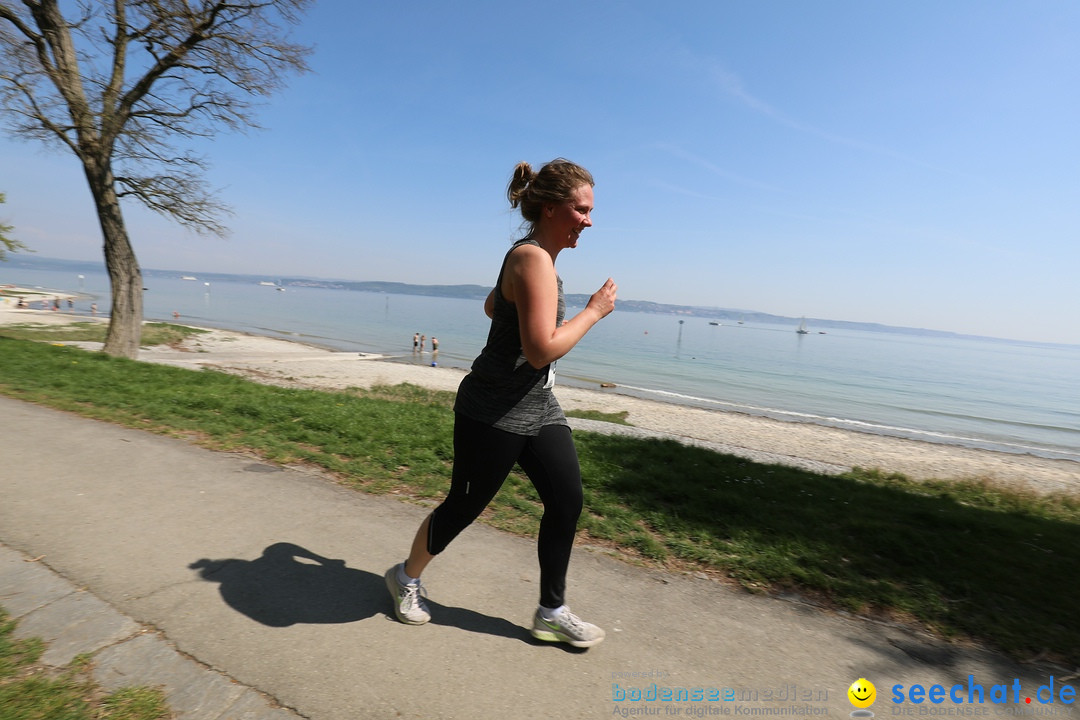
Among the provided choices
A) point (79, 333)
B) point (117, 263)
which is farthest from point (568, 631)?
point (79, 333)

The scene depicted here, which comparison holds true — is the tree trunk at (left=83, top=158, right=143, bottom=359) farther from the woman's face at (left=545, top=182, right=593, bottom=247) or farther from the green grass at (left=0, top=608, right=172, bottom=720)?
the woman's face at (left=545, top=182, right=593, bottom=247)

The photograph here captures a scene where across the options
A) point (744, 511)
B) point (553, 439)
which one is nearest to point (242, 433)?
point (553, 439)

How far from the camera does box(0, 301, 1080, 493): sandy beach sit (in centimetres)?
1225

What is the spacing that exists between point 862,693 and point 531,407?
5.66ft

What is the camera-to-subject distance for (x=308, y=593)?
2.73 metres

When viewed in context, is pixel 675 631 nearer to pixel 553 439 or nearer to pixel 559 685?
pixel 559 685

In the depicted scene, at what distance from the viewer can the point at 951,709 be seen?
2.21m

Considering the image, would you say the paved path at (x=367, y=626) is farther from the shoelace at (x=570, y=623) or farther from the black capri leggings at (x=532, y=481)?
the black capri leggings at (x=532, y=481)

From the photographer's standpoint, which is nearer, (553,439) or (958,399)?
(553,439)

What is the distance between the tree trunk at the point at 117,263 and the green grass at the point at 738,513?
502 centimetres

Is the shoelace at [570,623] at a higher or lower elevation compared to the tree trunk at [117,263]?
lower

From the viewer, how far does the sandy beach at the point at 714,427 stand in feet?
40.2

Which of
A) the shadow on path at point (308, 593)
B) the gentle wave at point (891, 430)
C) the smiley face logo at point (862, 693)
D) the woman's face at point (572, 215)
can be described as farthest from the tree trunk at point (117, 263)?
the gentle wave at point (891, 430)

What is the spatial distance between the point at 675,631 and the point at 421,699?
1.18 m
